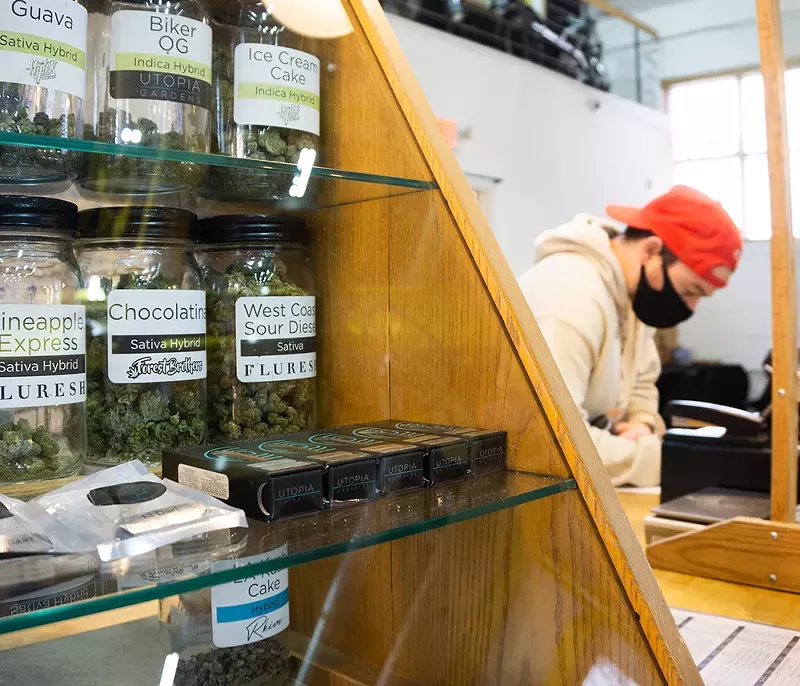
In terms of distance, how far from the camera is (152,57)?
554 mm

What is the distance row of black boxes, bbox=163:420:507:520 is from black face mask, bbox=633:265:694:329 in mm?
2335

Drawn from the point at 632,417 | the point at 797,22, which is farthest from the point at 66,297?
the point at 632,417

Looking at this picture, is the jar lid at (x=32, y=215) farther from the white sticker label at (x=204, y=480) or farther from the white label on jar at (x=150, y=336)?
the white sticker label at (x=204, y=480)

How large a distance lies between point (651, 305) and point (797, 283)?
6.24 ft

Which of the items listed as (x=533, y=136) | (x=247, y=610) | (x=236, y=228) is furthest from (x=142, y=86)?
(x=533, y=136)

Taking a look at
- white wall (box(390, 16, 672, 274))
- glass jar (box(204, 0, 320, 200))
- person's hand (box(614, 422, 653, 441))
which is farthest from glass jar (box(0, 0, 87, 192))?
white wall (box(390, 16, 672, 274))

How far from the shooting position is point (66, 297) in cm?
53

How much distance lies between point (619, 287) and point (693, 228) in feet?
1.12

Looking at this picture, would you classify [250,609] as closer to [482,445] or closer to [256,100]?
[482,445]

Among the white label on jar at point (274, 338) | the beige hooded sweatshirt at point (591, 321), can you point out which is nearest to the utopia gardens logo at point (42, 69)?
the white label on jar at point (274, 338)

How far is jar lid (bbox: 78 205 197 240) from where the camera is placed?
1.87ft

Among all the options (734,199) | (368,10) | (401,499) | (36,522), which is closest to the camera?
(36,522)

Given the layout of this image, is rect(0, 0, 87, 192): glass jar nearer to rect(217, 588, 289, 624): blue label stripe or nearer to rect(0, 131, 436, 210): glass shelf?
rect(0, 131, 436, 210): glass shelf

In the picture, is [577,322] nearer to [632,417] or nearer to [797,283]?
[632,417]
